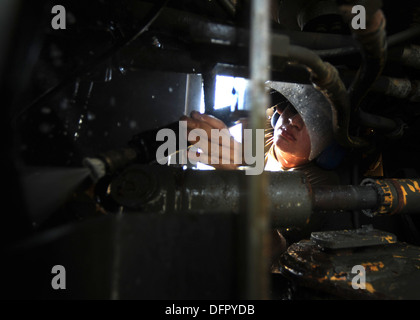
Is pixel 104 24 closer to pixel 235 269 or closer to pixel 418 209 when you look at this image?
pixel 235 269

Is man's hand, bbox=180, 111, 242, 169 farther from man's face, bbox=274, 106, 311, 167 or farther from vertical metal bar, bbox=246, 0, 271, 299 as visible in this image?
man's face, bbox=274, 106, 311, 167

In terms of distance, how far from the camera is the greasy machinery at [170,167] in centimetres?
53

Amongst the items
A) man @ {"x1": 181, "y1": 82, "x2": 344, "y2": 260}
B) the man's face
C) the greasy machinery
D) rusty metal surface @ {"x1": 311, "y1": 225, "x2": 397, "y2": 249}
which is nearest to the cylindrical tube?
the greasy machinery

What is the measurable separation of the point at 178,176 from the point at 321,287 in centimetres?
71

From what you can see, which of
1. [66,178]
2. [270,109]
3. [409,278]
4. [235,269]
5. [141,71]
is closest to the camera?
[235,269]

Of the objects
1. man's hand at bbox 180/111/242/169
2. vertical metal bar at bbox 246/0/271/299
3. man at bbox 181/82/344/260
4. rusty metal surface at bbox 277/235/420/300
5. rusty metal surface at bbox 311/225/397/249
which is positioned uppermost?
man at bbox 181/82/344/260

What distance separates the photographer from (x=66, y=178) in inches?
32.3

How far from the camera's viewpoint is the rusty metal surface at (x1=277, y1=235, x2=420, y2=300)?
2.86 ft

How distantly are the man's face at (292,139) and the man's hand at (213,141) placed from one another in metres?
0.91

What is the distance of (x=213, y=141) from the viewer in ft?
3.59

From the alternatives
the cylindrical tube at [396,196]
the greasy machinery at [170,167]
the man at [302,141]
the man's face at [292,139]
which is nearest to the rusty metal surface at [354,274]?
the greasy machinery at [170,167]

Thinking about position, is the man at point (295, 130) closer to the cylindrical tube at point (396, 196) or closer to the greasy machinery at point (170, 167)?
the greasy machinery at point (170, 167)

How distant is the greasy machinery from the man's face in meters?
0.41
